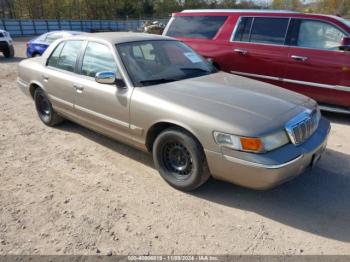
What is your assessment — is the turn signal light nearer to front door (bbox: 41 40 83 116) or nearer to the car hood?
the car hood

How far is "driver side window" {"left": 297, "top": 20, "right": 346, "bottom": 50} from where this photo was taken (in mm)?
5806

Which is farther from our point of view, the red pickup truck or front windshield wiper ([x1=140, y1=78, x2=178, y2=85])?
the red pickup truck

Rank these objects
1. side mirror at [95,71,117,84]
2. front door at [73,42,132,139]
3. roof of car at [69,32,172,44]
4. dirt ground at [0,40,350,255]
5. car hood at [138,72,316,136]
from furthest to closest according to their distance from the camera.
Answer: roof of car at [69,32,172,44]
front door at [73,42,132,139]
side mirror at [95,71,117,84]
car hood at [138,72,316,136]
dirt ground at [0,40,350,255]

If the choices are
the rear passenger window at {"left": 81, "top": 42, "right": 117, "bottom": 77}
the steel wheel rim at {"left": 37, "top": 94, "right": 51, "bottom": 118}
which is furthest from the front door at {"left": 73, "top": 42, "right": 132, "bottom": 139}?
the steel wheel rim at {"left": 37, "top": 94, "right": 51, "bottom": 118}

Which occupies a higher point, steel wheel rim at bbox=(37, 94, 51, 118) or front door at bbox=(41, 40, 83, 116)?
front door at bbox=(41, 40, 83, 116)

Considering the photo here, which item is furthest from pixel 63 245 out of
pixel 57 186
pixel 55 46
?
pixel 55 46

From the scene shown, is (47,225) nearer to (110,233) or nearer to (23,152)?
(110,233)

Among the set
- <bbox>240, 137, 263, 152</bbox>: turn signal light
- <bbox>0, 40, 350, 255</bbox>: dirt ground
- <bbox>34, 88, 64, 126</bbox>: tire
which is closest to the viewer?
<bbox>0, 40, 350, 255</bbox>: dirt ground

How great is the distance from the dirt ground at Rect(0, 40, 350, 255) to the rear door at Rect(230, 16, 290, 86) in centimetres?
217

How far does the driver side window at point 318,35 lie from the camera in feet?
19.0

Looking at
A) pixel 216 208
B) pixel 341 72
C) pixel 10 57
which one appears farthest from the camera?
pixel 10 57

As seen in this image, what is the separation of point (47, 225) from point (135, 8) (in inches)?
2161

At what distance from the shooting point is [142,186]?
12.5 ft

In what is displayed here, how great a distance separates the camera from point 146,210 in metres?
3.35
